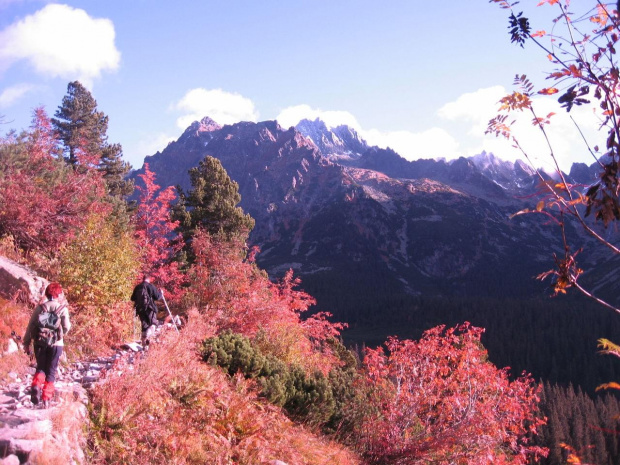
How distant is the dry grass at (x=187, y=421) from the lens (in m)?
6.58

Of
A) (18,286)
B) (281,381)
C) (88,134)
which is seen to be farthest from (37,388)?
(88,134)

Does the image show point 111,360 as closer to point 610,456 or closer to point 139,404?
point 139,404

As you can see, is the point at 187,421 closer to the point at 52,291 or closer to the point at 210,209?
the point at 52,291

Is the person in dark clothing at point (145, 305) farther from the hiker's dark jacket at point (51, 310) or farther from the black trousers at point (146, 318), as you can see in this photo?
the hiker's dark jacket at point (51, 310)

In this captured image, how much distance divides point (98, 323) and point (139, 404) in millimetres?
4662

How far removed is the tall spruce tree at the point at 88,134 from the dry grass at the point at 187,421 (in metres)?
24.5

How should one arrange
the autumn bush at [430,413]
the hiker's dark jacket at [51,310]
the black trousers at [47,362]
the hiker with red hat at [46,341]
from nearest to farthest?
the hiker with red hat at [46,341]
the black trousers at [47,362]
the hiker's dark jacket at [51,310]
the autumn bush at [430,413]

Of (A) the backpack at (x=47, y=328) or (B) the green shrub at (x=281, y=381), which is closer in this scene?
(A) the backpack at (x=47, y=328)

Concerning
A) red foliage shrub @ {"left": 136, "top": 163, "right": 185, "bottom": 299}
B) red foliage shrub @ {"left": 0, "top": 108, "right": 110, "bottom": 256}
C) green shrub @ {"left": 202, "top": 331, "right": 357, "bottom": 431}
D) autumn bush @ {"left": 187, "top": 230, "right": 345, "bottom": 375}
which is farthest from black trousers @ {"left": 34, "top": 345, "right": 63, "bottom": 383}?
red foliage shrub @ {"left": 136, "top": 163, "right": 185, "bottom": 299}

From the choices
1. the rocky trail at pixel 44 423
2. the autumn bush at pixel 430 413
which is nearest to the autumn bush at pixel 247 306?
the autumn bush at pixel 430 413

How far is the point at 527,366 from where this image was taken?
93.9m

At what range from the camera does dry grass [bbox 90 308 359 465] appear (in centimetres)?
658

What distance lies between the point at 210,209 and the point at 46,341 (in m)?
19.6

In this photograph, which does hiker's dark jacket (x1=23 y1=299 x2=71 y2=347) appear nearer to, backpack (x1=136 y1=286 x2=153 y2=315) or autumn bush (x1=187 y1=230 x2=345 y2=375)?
backpack (x1=136 y1=286 x2=153 y2=315)
